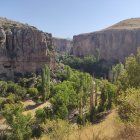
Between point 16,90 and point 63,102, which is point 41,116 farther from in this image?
point 16,90

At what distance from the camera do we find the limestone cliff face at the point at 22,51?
76.0m

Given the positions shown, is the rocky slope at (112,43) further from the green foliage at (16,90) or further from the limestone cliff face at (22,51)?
the green foliage at (16,90)

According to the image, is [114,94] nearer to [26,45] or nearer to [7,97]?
[7,97]

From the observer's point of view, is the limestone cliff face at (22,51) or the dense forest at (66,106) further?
the limestone cliff face at (22,51)

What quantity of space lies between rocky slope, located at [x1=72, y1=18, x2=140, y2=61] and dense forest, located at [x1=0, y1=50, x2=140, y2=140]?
58.0 m

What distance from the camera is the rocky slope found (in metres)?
130

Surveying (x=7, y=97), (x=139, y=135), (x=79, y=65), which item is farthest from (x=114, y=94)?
(x=79, y=65)

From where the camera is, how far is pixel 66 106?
42219 millimetres

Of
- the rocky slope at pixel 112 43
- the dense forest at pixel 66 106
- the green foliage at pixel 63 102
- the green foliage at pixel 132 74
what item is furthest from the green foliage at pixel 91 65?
the green foliage at pixel 132 74

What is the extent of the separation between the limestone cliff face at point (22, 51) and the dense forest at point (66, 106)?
489cm

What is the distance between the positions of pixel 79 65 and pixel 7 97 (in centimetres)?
6041

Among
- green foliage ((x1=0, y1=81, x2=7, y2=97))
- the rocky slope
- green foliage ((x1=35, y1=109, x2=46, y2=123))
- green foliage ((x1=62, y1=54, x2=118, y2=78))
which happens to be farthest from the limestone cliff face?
the rocky slope

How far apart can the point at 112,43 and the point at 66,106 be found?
A: 314 feet

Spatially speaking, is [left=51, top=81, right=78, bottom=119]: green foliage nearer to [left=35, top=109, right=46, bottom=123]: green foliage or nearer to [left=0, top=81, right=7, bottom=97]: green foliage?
[left=35, top=109, right=46, bottom=123]: green foliage
